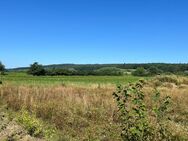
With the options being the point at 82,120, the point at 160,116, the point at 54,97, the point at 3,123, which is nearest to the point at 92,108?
the point at 82,120

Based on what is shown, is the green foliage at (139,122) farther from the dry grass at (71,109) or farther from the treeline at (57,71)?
the treeline at (57,71)

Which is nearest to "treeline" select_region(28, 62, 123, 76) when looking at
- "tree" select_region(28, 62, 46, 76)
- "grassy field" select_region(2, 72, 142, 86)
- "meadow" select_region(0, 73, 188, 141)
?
Answer: "tree" select_region(28, 62, 46, 76)

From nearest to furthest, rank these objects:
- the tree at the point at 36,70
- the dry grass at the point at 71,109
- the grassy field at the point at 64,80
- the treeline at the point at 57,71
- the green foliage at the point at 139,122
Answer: the green foliage at the point at 139,122
the dry grass at the point at 71,109
the grassy field at the point at 64,80
the treeline at the point at 57,71
the tree at the point at 36,70

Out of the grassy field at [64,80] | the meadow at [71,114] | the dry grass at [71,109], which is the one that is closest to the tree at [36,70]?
the grassy field at [64,80]

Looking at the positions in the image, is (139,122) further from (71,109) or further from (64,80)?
(64,80)

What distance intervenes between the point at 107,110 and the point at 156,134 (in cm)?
829

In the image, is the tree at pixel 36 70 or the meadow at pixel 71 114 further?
the tree at pixel 36 70

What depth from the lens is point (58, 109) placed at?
59.3 feet

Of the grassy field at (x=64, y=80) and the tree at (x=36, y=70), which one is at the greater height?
the tree at (x=36, y=70)

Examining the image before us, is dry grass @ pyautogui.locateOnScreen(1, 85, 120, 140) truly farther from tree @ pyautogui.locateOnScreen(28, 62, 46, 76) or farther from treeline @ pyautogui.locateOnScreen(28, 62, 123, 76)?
tree @ pyautogui.locateOnScreen(28, 62, 46, 76)

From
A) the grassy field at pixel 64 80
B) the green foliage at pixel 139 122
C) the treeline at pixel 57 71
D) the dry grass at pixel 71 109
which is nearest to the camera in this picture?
the green foliage at pixel 139 122

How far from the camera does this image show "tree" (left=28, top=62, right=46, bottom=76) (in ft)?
274

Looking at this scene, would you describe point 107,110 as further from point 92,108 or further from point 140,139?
point 140,139

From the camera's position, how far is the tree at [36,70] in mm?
83506
